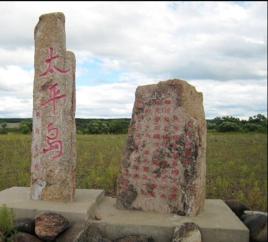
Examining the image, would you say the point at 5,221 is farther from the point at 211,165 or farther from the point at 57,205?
the point at 211,165

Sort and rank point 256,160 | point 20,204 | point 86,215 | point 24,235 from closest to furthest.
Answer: point 24,235
point 86,215
point 20,204
point 256,160

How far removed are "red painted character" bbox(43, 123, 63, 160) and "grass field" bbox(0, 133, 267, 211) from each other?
247cm

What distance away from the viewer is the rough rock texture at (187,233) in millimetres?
4973

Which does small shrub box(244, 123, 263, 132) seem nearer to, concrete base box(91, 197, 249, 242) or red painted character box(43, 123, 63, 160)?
concrete base box(91, 197, 249, 242)

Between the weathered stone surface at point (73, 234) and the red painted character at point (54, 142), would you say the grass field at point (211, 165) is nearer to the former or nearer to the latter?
the red painted character at point (54, 142)

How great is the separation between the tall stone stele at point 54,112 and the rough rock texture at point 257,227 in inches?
95.3

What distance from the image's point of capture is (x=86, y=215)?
17.7 ft

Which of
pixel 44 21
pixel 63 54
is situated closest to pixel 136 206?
pixel 63 54

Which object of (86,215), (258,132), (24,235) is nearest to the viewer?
(24,235)

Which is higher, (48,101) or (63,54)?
(63,54)

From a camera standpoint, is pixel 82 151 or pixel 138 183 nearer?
pixel 138 183

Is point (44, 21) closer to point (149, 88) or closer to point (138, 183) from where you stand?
point (149, 88)

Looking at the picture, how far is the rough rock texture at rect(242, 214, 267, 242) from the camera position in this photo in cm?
540

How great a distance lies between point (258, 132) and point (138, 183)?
1055 cm
